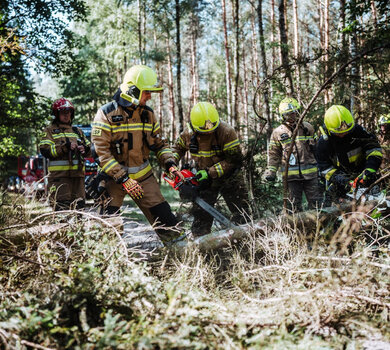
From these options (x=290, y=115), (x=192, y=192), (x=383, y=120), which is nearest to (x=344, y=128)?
(x=290, y=115)

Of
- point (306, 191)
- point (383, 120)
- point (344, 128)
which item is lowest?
point (306, 191)

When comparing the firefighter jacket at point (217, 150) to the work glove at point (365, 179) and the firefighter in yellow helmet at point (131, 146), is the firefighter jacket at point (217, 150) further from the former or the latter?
the work glove at point (365, 179)

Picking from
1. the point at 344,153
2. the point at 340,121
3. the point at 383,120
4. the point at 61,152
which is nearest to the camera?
the point at 340,121

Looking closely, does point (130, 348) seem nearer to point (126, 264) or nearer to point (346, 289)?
point (126, 264)

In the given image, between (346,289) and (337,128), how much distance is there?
278 centimetres

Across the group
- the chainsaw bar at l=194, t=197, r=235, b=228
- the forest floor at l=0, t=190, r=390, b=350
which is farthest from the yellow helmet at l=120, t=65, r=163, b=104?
the forest floor at l=0, t=190, r=390, b=350

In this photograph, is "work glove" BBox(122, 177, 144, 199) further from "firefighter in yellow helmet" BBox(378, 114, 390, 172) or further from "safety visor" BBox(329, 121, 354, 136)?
"firefighter in yellow helmet" BBox(378, 114, 390, 172)

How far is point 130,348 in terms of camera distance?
1.81 m

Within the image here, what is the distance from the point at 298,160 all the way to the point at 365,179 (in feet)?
3.79

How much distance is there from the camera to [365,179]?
13.7 ft

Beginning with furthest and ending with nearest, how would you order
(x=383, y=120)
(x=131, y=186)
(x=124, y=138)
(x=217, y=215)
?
(x=383, y=120)
(x=217, y=215)
(x=124, y=138)
(x=131, y=186)

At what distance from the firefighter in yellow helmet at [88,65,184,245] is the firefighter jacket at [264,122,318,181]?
198 centimetres

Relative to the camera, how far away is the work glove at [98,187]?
3.92 meters

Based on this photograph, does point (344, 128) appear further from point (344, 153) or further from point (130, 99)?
point (130, 99)
